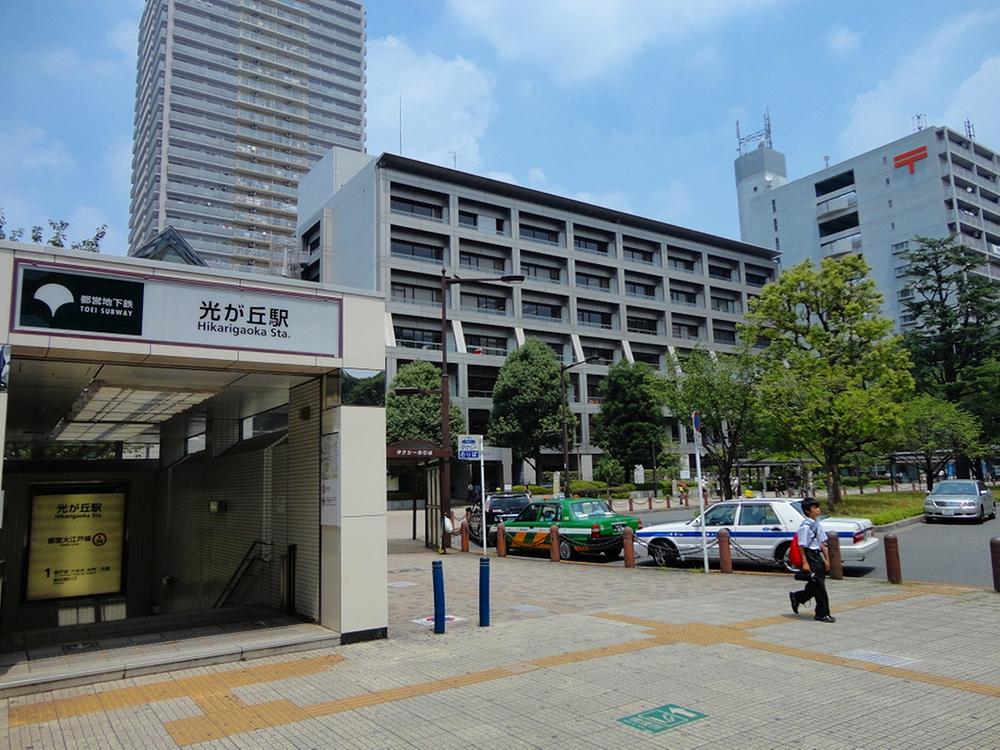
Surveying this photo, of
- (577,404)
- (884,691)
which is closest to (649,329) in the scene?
(577,404)

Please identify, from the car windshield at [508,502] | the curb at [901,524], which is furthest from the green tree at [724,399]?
the car windshield at [508,502]

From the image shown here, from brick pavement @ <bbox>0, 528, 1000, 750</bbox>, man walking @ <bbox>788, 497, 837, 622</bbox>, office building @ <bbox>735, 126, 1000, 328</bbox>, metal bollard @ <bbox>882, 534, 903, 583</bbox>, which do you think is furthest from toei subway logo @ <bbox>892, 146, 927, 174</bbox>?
man walking @ <bbox>788, 497, 837, 622</bbox>

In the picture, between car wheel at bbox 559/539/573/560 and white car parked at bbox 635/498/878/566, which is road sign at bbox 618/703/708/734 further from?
car wheel at bbox 559/539/573/560

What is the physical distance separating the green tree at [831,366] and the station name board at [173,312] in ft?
74.3

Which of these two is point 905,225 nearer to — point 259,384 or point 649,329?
point 649,329

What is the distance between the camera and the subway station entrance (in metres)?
7.82

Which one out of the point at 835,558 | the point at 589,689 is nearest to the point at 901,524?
the point at 835,558

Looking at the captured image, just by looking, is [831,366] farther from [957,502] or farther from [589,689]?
[589,689]

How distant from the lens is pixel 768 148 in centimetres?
9862

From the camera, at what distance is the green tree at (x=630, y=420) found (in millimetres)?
51844

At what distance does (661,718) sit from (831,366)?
85.6 feet

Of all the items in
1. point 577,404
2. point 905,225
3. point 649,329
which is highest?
point 905,225

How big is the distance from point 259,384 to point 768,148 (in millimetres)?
101665

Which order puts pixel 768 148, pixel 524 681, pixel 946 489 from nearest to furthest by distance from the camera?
pixel 524 681, pixel 946 489, pixel 768 148
